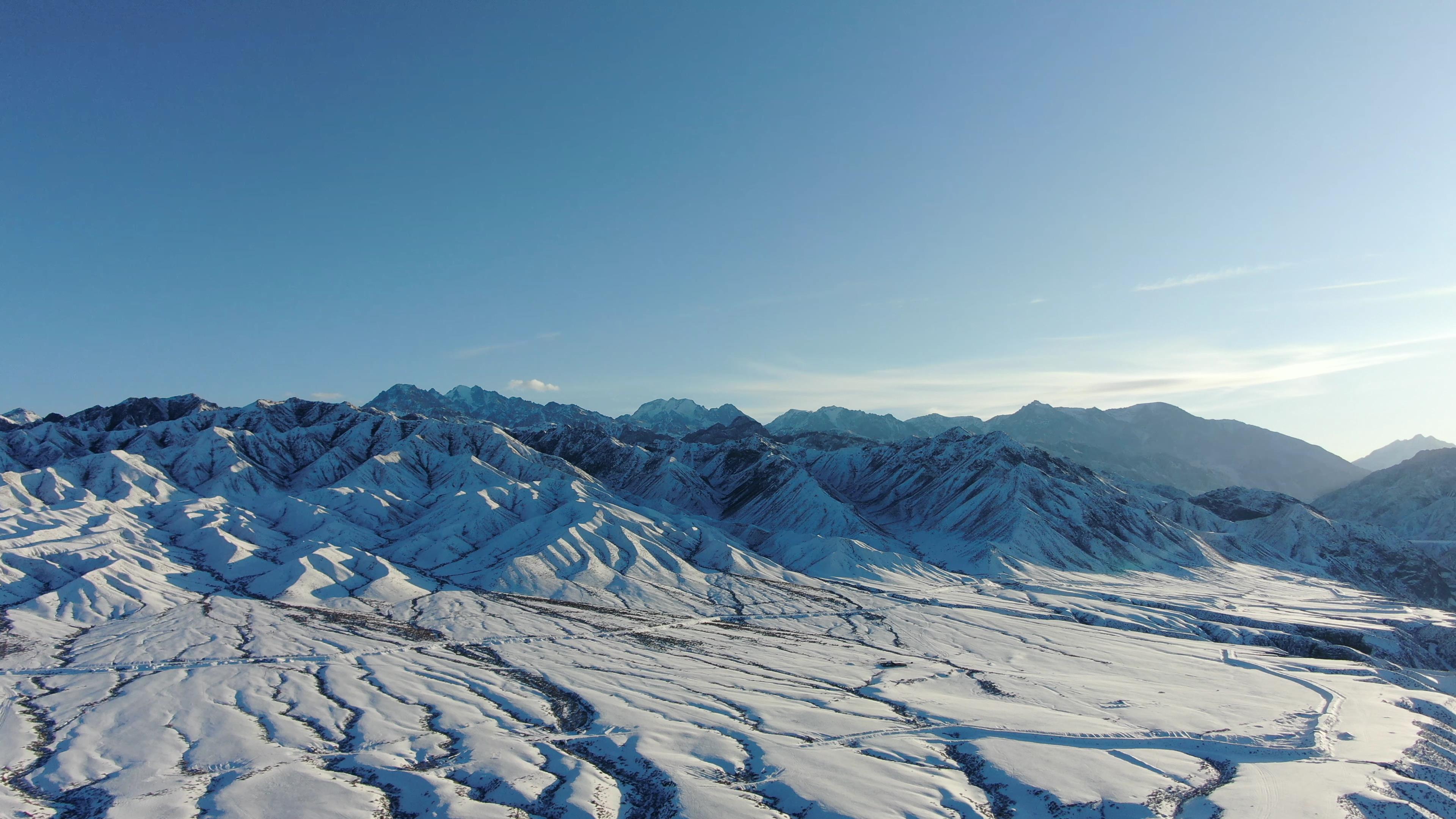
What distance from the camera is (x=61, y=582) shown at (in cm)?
10225

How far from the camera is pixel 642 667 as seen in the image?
76125 millimetres

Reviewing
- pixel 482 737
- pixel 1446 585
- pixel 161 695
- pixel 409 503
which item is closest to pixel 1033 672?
pixel 482 737

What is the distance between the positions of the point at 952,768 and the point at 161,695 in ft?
214

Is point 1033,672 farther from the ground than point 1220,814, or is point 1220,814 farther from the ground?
point 1220,814

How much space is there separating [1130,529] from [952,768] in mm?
184750

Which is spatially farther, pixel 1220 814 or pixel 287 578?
pixel 287 578

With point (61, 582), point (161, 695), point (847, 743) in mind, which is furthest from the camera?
point (61, 582)

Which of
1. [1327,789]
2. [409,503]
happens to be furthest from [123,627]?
[1327,789]

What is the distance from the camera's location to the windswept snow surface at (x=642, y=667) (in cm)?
3938

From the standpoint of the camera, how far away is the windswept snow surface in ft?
129

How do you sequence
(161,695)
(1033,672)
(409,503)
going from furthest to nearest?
1. (409,503)
2. (1033,672)
3. (161,695)

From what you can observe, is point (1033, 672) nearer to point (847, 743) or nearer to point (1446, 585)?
point (847, 743)

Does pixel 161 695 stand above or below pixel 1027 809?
below

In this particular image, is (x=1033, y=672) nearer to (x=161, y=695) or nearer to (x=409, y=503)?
(x=161, y=695)
